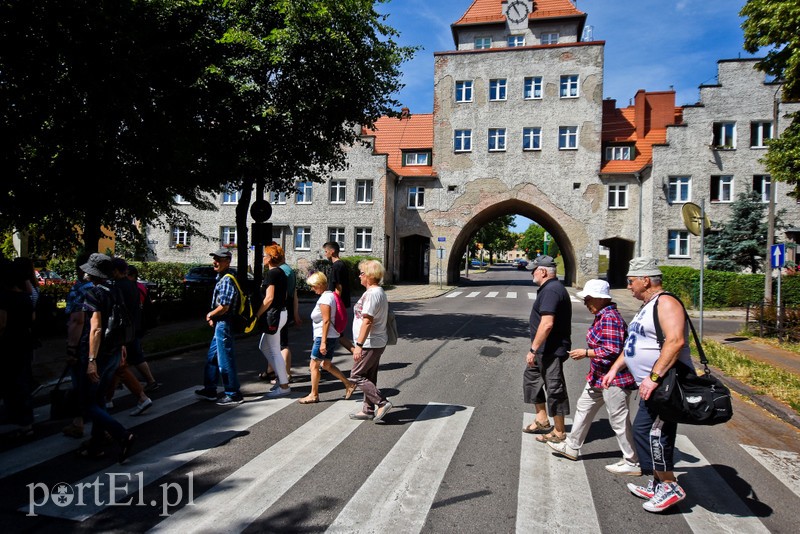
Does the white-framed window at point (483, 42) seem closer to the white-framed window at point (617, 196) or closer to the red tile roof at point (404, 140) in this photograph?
the red tile roof at point (404, 140)

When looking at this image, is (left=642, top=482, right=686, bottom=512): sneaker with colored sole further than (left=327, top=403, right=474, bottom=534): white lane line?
Yes

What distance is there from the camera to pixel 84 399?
433 cm

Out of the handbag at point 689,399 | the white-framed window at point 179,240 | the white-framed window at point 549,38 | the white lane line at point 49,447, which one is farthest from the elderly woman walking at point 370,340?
the white-framed window at point 549,38

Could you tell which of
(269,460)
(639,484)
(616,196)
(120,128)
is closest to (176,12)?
(120,128)

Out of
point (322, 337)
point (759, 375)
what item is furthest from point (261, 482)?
point (759, 375)

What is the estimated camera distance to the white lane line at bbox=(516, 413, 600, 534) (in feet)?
11.0

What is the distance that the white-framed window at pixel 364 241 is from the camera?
33.4 metres

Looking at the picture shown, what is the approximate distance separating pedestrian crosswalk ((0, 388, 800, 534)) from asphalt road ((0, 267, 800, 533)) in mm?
14

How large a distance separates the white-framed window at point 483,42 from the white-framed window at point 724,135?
52.5 ft

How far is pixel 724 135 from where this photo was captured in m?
29.9

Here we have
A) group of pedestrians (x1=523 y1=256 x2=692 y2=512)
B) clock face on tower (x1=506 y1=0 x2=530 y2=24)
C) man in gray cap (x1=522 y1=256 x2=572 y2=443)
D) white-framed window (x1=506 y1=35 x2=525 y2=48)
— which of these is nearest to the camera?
group of pedestrians (x1=523 y1=256 x2=692 y2=512)

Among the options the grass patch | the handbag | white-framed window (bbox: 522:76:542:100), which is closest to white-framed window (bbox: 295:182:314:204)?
white-framed window (bbox: 522:76:542:100)

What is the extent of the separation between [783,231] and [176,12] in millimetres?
32613

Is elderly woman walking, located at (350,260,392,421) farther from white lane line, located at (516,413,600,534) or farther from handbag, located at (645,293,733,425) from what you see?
handbag, located at (645,293,733,425)
